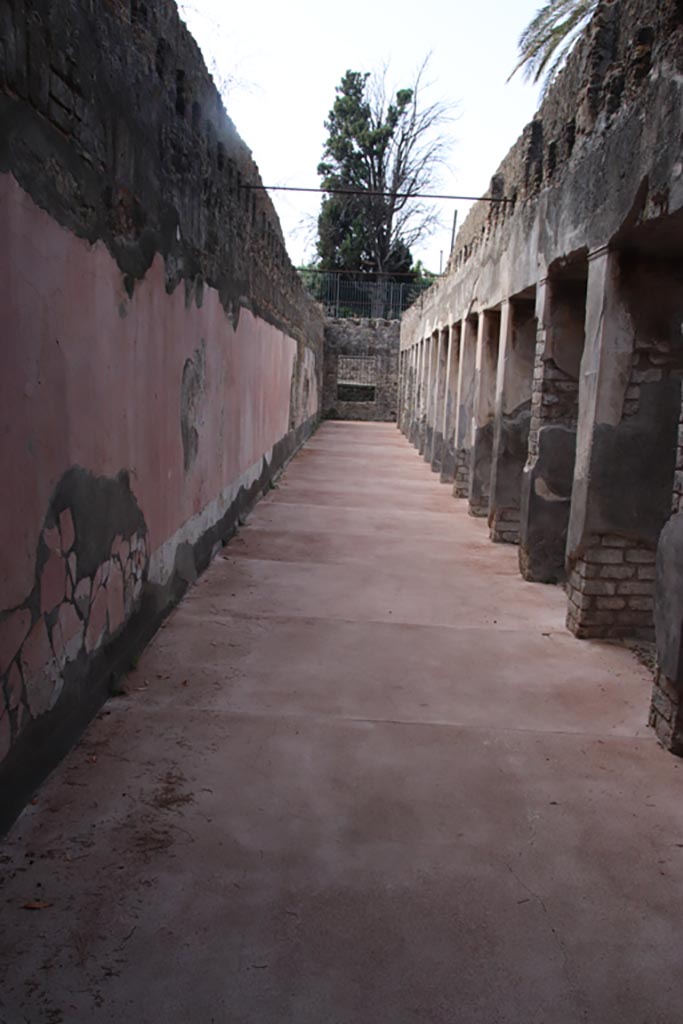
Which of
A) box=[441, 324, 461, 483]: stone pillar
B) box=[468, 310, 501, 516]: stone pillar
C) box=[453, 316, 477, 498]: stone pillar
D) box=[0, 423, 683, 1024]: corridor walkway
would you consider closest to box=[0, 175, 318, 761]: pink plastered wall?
box=[0, 423, 683, 1024]: corridor walkway

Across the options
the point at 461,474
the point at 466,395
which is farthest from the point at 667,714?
the point at 466,395

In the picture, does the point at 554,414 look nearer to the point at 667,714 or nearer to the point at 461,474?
the point at 667,714

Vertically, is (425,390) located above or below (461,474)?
above

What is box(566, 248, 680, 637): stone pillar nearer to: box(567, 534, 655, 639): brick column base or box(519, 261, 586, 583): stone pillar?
box(567, 534, 655, 639): brick column base

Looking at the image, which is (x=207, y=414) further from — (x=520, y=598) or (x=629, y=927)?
(x=629, y=927)

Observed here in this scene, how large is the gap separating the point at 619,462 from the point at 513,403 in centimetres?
281

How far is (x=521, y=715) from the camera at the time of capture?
12.5ft

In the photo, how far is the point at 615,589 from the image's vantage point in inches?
196

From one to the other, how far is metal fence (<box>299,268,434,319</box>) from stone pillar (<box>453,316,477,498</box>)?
2003cm

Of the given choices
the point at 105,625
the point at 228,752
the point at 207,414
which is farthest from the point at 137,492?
the point at 207,414

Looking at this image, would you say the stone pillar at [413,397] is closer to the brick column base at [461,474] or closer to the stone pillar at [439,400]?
the stone pillar at [439,400]

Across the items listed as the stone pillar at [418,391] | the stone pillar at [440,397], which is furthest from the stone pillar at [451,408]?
the stone pillar at [418,391]

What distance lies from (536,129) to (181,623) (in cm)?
485

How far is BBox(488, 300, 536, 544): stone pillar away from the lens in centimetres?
755
